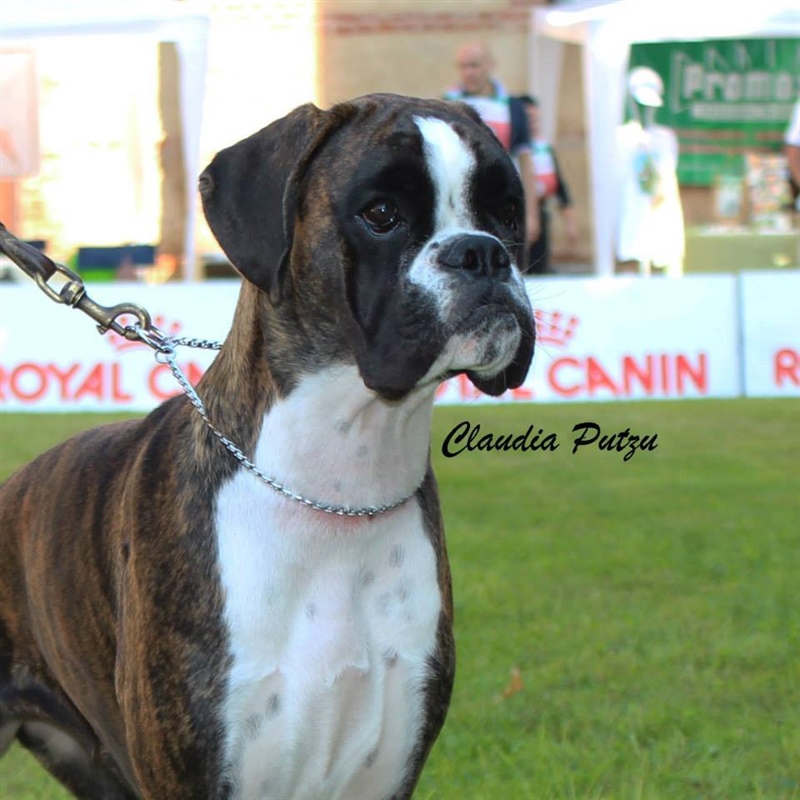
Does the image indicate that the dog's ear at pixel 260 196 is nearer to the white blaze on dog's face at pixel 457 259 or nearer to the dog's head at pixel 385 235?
the dog's head at pixel 385 235

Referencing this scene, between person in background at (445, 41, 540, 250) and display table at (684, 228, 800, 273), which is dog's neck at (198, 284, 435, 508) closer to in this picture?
person in background at (445, 41, 540, 250)

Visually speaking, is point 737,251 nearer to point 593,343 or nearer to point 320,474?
point 593,343

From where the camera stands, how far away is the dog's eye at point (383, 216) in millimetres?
2854

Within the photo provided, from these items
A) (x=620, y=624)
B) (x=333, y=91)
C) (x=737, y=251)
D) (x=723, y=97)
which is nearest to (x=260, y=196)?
(x=620, y=624)

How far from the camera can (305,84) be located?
20953 mm

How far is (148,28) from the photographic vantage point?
13461 mm

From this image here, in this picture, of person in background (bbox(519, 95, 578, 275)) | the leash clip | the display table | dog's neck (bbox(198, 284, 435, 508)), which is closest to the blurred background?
the display table

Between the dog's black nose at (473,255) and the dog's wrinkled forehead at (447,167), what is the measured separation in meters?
0.07

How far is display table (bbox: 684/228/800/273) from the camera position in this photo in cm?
1568

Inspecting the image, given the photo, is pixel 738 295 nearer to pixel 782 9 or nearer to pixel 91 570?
pixel 782 9

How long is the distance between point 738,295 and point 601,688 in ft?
22.2

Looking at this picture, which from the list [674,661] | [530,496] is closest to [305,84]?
[530,496]

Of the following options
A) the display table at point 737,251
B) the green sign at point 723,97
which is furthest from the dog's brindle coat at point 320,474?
the green sign at point 723,97

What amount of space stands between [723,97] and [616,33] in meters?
7.77
